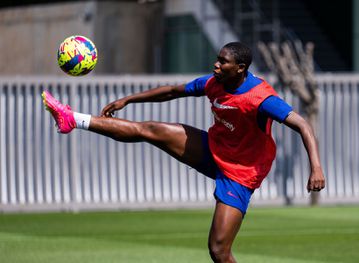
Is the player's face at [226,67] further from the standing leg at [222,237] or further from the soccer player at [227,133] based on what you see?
the standing leg at [222,237]

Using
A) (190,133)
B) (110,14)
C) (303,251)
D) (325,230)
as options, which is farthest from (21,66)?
(190,133)

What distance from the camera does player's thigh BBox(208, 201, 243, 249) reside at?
1091cm

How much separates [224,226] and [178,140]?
4.26 feet

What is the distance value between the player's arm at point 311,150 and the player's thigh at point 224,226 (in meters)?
0.96

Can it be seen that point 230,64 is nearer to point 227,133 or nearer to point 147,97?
point 227,133

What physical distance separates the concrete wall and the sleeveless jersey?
25268mm

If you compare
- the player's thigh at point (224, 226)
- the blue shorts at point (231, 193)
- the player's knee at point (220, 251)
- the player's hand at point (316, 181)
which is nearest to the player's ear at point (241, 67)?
the blue shorts at point (231, 193)

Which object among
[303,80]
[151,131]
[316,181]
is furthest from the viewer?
[303,80]

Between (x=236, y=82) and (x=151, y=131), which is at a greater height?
(x=236, y=82)

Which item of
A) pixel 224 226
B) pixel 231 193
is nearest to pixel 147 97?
pixel 231 193

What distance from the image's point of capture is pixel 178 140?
1194 cm

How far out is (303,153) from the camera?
23.1 meters

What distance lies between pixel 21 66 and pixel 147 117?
725 inches

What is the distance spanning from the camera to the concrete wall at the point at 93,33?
36.9m
